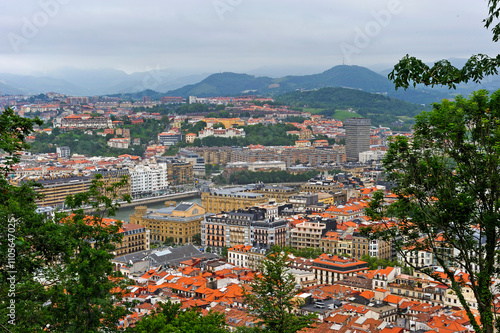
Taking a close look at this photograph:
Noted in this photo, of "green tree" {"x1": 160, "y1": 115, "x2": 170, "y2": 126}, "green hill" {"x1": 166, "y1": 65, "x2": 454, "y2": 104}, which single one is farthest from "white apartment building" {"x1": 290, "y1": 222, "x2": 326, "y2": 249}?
"green hill" {"x1": 166, "y1": 65, "x2": 454, "y2": 104}

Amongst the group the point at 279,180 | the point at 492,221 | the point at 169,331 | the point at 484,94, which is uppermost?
the point at 484,94

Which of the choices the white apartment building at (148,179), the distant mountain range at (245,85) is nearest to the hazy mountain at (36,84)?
the distant mountain range at (245,85)

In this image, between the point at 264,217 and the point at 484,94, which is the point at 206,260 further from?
the point at 484,94

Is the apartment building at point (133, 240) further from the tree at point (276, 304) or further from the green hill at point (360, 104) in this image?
the green hill at point (360, 104)

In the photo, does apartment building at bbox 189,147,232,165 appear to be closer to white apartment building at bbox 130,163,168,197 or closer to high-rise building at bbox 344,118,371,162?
white apartment building at bbox 130,163,168,197

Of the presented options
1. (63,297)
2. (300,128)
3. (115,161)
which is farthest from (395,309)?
(300,128)
